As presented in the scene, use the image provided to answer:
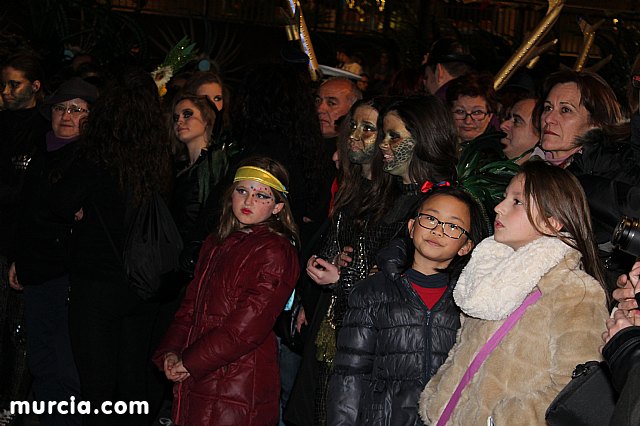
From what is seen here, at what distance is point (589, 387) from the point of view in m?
2.70

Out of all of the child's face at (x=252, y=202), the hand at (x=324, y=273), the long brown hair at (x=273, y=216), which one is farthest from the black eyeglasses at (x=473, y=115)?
the hand at (x=324, y=273)

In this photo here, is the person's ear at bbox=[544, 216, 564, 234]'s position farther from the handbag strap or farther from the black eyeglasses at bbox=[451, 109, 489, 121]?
the black eyeglasses at bbox=[451, 109, 489, 121]

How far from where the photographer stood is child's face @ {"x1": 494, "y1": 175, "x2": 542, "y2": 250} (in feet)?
11.9

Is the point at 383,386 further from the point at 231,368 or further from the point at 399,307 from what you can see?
the point at 231,368

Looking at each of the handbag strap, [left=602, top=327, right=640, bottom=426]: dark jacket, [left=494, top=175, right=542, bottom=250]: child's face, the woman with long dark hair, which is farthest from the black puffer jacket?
the woman with long dark hair

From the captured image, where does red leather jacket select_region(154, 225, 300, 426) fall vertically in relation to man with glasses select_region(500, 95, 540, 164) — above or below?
below

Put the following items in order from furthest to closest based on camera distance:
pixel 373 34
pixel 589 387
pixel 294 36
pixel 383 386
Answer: pixel 373 34
pixel 294 36
pixel 383 386
pixel 589 387

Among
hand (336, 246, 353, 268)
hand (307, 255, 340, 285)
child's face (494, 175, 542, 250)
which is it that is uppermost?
child's face (494, 175, 542, 250)

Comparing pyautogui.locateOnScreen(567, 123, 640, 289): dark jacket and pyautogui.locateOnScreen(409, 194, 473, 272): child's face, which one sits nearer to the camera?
pyautogui.locateOnScreen(567, 123, 640, 289): dark jacket

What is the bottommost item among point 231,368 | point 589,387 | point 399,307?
point 231,368

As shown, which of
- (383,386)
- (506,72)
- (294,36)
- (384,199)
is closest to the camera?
(383,386)

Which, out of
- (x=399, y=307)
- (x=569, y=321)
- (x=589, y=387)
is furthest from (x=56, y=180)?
(x=589, y=387)

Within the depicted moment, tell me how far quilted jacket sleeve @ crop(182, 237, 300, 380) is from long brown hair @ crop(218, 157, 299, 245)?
0.23 meters

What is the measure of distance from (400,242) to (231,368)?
1197 millimetres
